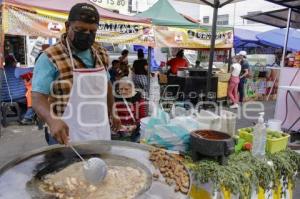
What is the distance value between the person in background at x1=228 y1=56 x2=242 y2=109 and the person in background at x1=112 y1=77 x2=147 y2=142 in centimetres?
479

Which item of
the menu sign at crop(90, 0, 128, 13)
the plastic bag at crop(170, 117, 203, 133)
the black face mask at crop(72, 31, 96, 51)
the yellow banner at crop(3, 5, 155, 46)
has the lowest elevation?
the plastic bag at crop(170, 117, 203, 133)

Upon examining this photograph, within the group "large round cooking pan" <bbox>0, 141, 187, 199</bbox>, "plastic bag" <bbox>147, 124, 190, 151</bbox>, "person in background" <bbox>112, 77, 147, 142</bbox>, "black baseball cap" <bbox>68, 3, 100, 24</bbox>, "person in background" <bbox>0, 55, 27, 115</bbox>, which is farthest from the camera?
"person in background" <bbox>0, 55, 27, 115</bbox>

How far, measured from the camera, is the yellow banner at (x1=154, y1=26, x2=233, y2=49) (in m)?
7.68

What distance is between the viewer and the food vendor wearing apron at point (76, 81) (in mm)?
2105

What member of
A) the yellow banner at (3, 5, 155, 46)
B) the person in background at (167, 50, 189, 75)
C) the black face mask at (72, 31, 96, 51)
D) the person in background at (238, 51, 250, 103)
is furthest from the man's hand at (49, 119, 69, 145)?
the person in background at (238, 51, 250, 103)

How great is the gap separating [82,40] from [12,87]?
5.40 metres

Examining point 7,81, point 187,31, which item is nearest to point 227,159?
point 7,81

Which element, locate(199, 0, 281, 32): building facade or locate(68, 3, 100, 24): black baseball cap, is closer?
locate(68, 3, 100, 24): black baseball cap

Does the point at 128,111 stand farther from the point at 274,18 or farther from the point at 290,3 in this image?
the point at 274,18

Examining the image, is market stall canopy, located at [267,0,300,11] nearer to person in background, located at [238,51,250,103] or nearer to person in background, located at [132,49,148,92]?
person in background, located at [132,49,148,92]

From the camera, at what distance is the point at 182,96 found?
356 inches

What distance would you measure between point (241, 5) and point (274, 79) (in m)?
15.2

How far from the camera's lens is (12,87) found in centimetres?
698

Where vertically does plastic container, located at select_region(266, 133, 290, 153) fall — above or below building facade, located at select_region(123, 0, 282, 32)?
below
